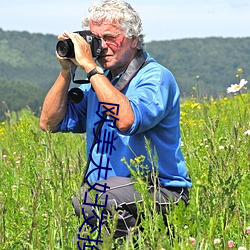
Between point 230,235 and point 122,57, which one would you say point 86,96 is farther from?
point 230,235

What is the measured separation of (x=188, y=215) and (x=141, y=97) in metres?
0.91

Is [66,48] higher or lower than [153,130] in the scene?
higher

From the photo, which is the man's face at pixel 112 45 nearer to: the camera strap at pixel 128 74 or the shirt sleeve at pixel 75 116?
the camera strap at pixel 128 74

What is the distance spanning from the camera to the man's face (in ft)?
11.0

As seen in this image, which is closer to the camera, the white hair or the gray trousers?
the gray trousers

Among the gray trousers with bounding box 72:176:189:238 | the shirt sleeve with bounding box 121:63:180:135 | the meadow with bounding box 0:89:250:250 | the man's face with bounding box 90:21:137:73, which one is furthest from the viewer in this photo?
the man's face with bounding box 90:21:137:73

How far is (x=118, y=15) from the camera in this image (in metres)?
3.38

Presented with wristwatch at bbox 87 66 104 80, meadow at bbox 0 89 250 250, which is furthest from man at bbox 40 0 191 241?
meadow at bbox 0 89 250 250

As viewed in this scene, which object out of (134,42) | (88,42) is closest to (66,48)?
(88,42)

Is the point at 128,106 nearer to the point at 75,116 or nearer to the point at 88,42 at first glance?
the point at 88,42

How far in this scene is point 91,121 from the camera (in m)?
3.57

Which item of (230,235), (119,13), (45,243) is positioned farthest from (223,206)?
(119,13)

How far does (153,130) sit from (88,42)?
553mm

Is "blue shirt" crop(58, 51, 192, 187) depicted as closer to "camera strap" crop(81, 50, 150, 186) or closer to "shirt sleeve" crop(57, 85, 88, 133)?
"camera strap" crop(81, 50, 150, 186)
